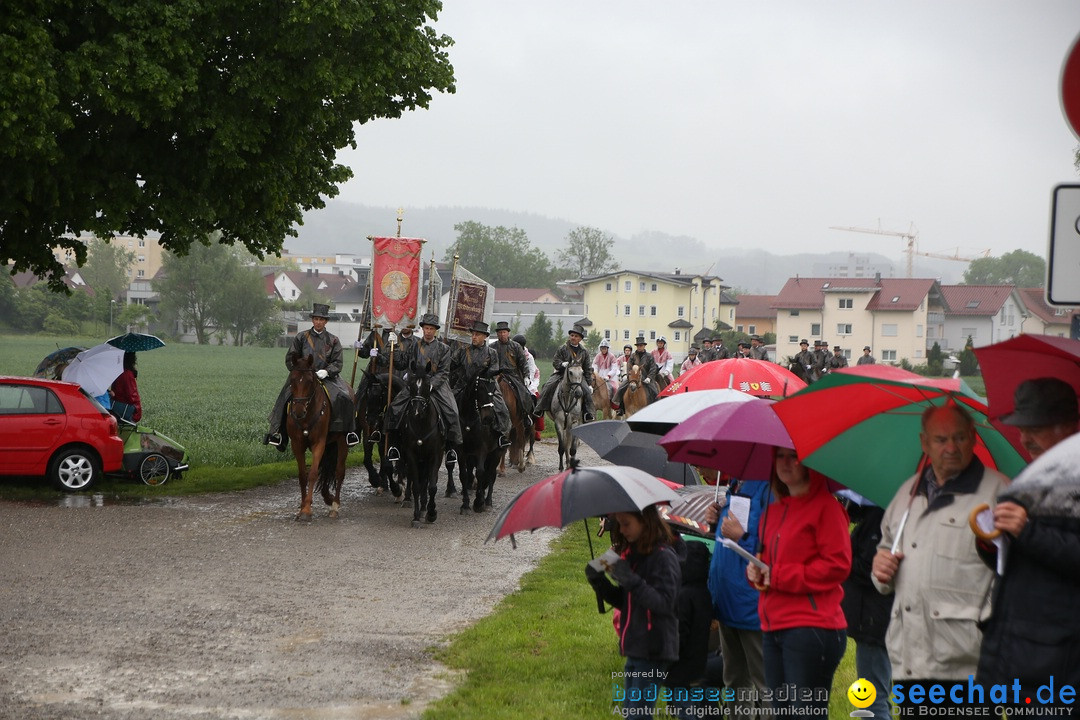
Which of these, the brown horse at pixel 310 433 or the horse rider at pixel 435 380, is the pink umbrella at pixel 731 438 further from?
the brown horse at pixel 310 433

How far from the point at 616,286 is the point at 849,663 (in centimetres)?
11052

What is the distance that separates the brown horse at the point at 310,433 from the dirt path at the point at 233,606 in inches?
18.2

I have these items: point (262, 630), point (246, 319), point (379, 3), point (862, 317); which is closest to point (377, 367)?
point (379, 3)

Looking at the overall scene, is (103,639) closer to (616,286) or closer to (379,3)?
(379,3)

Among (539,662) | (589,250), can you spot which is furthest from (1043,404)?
(589,250)

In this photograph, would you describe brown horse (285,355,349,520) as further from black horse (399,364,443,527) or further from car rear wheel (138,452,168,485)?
car rear wheel (138,452,168,485)

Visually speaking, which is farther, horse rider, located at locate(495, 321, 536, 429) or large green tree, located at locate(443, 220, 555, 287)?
large green tree, located at locate(443, 220, 555, 287)

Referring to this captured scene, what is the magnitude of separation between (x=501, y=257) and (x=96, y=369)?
14672 centimetres

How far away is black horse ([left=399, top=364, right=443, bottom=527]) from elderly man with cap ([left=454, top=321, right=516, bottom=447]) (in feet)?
4.12

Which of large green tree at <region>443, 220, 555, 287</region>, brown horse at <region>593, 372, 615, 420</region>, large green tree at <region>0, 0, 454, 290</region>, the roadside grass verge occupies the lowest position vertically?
the roadside grass verge

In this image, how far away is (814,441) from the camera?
5.56 meters

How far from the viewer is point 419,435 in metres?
14.9

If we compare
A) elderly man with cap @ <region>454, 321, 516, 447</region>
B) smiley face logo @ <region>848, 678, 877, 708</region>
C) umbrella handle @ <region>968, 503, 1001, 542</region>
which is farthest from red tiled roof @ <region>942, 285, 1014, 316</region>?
umbrella handle @ <region>968, 503, 1001, 542</region>

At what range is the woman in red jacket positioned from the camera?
17.8ft
